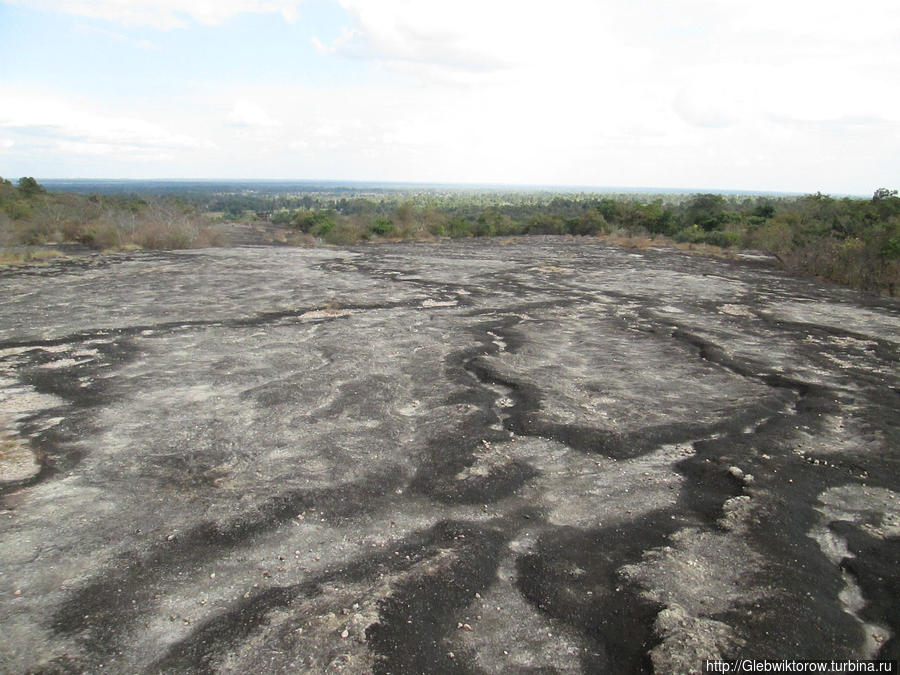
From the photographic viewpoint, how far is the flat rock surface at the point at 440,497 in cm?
366

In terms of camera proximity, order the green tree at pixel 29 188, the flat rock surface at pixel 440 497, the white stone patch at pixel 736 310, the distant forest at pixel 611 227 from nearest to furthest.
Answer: the flat rock surface at pixel 440 497 < the white stone patch at pixel 736 310 < the distant forest at pixel 611 227 < the green tree at pixel 29 188

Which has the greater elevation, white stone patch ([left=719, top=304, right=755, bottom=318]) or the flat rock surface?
white stone patch ([left=719, top=304, right=755, bottom=318])

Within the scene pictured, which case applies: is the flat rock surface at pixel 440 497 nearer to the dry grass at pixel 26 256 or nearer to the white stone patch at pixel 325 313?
the white stone patch at pixel 325 313

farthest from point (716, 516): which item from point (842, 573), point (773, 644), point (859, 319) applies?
point (859, 319)

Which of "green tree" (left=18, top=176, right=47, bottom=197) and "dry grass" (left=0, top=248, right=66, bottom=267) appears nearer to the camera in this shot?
"dry grass" (left=0, top=248, right=66, bottom=267)

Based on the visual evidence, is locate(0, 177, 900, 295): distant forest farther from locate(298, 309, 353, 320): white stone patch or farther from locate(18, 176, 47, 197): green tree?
locate(298, 309, 353, 320): white stone patch

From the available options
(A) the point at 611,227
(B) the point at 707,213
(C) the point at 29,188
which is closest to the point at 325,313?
(A) the point at 611,227

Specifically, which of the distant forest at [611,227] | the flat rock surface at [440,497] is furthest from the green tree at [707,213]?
the flat rock surface at [440,497]

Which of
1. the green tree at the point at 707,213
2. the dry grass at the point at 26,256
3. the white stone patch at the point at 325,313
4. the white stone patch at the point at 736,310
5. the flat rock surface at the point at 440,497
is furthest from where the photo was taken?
the green tree at the point at 707,213

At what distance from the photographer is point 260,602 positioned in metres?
3.93

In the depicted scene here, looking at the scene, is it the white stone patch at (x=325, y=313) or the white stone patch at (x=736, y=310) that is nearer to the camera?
the white stone patch at (x=325, y=313)

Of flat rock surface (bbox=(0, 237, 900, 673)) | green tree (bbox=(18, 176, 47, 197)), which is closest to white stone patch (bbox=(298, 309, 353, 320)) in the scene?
flat rock surface (bbox=(0, 237, 900, 673))

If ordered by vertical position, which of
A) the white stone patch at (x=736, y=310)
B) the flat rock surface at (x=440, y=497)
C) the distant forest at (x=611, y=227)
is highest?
the distant forest at (x=611, y=227)

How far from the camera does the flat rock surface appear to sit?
3662mm
